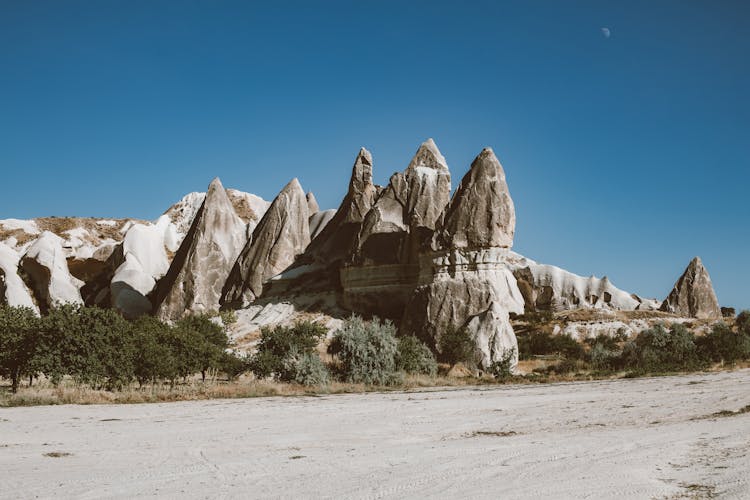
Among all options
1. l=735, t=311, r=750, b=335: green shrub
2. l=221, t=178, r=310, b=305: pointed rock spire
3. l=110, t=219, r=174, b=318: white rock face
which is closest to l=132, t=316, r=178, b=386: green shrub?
l=221, t=178, r=310, b=305: pointed rock spire

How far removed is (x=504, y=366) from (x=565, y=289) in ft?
98.3

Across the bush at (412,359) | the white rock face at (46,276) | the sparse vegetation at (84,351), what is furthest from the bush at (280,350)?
the white rock face at (46,276)

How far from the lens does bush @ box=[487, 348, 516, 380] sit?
19.5m

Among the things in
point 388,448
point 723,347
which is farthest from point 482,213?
point 388,448

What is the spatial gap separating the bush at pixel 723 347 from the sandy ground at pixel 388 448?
914 centimetres

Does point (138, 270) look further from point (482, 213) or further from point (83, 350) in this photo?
point (83, 350)

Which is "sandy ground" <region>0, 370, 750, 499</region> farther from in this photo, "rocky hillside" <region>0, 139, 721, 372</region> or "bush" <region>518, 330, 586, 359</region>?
"bush" <region>518, 330, 586, 359</region>

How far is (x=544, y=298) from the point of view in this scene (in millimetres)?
47406

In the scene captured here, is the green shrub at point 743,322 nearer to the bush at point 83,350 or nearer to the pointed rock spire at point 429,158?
the pointed rock spire at point 429,158

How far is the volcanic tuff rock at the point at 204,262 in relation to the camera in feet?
119

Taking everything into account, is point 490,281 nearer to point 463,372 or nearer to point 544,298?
point 463,372

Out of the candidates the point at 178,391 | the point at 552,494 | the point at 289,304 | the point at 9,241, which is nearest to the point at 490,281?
the point at 289,304

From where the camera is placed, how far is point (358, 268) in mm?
30078

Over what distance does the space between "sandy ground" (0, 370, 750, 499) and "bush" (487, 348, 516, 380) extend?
18.6ft
